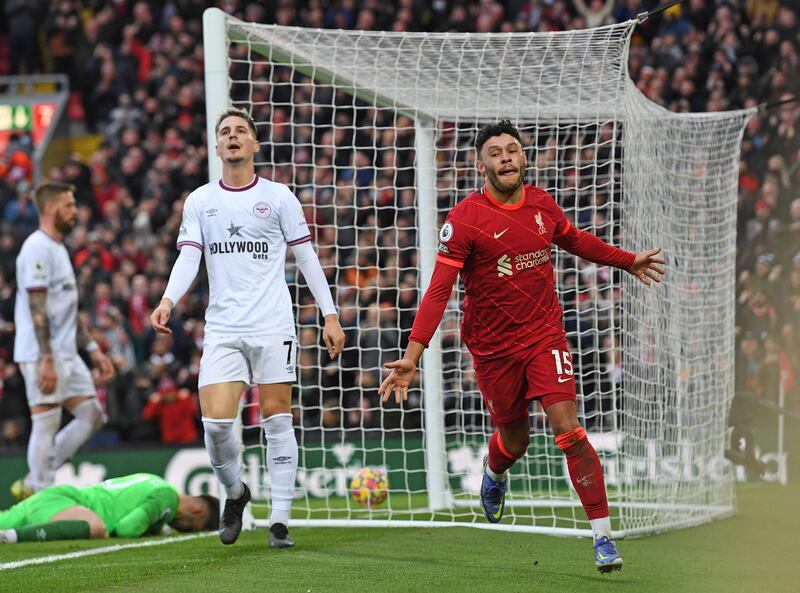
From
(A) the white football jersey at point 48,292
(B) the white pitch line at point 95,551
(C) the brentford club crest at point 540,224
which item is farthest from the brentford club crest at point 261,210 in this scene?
(A) the white football jersey at point 48,292

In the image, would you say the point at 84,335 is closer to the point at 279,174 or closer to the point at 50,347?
the point at 50,347

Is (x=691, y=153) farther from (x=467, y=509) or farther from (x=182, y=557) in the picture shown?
(x=182, y=557)

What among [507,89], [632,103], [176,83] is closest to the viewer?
[632,103]

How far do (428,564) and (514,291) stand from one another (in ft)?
4.90

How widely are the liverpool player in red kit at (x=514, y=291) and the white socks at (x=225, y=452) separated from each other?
4.50 feet

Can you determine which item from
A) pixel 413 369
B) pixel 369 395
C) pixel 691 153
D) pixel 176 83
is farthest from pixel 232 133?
pixel 176 83

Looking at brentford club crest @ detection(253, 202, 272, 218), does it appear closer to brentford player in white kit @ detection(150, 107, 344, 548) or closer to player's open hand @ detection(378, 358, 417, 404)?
brentford player in white kit @ detection(150, 107, 344, 548)

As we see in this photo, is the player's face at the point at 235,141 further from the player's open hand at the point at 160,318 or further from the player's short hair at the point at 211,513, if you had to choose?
the player's short hair at the point at 211,513

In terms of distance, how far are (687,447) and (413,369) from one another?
4.02m

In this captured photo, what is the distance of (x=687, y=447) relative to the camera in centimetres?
933

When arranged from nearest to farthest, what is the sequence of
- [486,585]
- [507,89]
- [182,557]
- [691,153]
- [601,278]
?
[486,585] < [182,557] < [507,89] < [691,153] < [601,278]

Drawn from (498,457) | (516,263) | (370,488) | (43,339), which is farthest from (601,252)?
(43,339)

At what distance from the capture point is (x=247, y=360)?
706 cm

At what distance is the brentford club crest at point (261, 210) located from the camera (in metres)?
7.10
